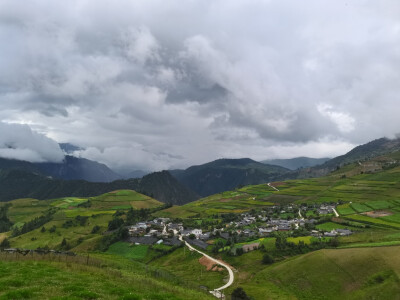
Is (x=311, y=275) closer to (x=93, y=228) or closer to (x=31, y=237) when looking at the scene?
(x=93, y=228)

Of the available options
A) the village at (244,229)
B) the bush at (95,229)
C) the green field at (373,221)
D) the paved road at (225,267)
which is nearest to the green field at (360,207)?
the village at (244,229)

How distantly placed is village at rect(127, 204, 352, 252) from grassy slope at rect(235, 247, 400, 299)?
37.6 metres

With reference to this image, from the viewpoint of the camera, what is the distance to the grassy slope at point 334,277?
66562 millimetres

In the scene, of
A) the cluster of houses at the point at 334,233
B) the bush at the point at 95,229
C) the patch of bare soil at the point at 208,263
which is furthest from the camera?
the bush at the point at 95,229

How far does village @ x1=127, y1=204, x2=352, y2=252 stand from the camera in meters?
133

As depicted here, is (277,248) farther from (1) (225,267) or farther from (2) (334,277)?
(2) (334,277)

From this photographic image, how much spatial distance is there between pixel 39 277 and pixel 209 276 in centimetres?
7475

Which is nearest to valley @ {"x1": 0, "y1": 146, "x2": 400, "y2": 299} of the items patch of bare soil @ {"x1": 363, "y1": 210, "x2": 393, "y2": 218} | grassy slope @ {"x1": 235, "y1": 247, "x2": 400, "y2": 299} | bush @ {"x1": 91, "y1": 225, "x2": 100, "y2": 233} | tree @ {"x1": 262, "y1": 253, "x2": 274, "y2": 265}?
patch of bare soil @ {"x1": 363, "y1": 210, "x2": 393, "y2": 218}

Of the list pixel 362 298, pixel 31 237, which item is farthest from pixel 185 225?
pixel 362 298

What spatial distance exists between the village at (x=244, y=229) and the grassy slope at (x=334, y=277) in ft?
123

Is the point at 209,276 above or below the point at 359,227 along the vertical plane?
below

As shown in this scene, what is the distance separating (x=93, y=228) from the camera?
199 m

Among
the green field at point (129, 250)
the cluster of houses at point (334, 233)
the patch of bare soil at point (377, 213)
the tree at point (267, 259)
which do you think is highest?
the patch of bare soil at point (377, 213)

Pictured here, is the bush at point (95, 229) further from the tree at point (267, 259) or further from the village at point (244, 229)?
the tree at point (267, 259)
